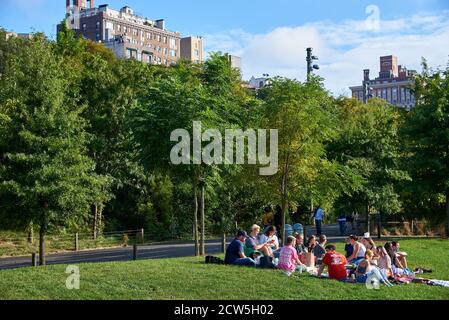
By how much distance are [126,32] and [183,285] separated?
449 feet

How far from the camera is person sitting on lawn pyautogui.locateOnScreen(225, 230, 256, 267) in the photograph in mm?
17234

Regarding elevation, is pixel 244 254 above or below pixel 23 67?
below

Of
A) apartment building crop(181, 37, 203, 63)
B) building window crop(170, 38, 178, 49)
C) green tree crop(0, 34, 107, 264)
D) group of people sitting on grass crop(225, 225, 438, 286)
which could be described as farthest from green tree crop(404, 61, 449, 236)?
apartment building crop(181, 37, 203, 63)

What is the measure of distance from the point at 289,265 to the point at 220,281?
9.05 feet

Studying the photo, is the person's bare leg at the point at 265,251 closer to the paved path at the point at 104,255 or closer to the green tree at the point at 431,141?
the paved path at the point at 104,255

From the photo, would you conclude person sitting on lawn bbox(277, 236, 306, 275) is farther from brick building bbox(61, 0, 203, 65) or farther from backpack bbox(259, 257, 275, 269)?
brick building bbox(61, 0, 203, 65)

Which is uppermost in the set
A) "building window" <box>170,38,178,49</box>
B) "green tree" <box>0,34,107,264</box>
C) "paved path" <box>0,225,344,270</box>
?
"building window" <box>170,38,178,49</box>

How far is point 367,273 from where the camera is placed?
1580 centimetres

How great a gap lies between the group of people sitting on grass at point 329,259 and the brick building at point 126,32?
380ft

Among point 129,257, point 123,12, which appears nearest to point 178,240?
point 129,257

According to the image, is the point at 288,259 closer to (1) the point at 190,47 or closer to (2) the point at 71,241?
(2) the point at 71,241

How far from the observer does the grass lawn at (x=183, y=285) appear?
522 inches

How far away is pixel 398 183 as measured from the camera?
33.1 metres
